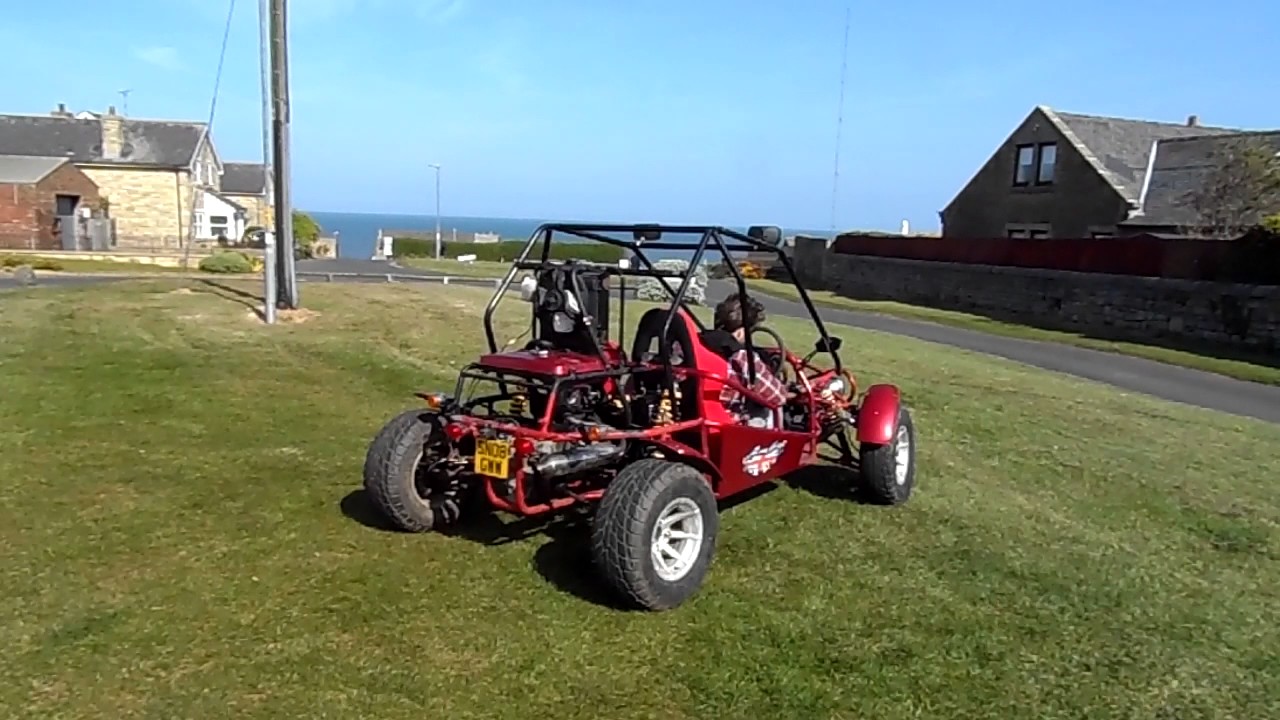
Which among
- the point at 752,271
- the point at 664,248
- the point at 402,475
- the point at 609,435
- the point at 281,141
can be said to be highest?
the point at 281,141

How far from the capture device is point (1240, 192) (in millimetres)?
28062

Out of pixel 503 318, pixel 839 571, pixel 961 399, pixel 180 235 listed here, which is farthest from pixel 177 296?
pixel 180 235


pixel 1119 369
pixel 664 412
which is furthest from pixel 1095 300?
pixel 664 412

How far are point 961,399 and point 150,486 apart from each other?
8344 millimetres

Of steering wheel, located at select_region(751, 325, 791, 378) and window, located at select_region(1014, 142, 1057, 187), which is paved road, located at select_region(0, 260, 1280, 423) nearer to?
steering wheel, located at select_region(751, 325, 791, 378)

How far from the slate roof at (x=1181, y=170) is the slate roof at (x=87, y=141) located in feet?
148

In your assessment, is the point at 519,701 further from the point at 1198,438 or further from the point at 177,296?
the point at 177,296

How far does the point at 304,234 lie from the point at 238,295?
1713 inches

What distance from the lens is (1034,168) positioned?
37875 millimetres

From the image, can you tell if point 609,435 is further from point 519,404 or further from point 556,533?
point 556,533

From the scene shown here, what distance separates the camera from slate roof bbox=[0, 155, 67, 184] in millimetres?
47000

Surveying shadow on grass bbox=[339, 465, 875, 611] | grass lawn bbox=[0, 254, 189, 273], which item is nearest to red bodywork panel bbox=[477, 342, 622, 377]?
shadow on grass bbox=[339, 465, 875, 611]

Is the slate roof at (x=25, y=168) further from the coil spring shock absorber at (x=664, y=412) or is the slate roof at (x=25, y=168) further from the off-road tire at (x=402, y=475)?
the coil spring shock absorber at (x=664, y=412)

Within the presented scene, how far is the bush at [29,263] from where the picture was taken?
112 ft
